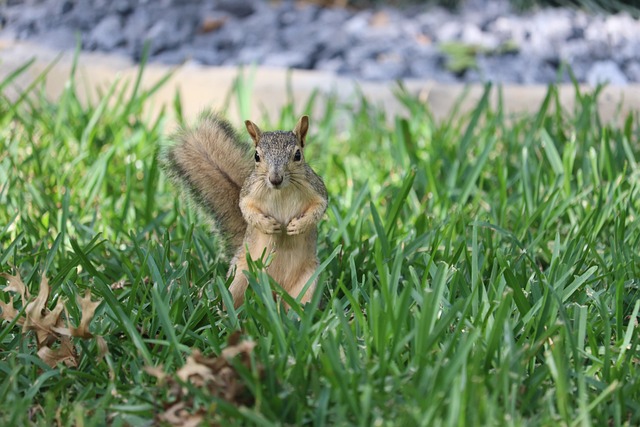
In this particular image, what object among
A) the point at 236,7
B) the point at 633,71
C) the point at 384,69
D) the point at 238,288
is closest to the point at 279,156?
the point at 238,288

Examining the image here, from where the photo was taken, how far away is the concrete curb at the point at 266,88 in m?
4.51

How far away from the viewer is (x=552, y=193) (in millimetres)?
3008

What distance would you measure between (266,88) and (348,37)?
3.49 ft

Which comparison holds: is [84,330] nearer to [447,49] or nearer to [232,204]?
[232,204]

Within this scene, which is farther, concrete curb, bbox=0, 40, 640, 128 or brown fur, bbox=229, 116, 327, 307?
concrete curb, bbox=0, 40, 640, 128

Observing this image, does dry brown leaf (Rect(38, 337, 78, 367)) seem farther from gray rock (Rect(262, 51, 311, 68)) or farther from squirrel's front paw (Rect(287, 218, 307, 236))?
gray rock (Rect(262, 51, 311, 68))

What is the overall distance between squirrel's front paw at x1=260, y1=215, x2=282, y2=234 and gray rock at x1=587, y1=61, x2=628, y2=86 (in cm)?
322

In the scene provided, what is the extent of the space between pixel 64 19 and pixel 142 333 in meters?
3.72

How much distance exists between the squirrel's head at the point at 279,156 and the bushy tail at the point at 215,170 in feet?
0.78

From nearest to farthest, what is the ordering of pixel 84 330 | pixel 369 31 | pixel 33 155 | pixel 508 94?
pixel 84 330, pixel 33 155, pixel 508 94, pixel 369 31

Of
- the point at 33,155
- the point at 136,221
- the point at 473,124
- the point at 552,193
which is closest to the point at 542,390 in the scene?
the point at 552,193

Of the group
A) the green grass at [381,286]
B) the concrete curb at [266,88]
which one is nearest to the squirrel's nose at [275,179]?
the green grass at [381,286]

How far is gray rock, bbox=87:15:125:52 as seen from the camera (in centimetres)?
530

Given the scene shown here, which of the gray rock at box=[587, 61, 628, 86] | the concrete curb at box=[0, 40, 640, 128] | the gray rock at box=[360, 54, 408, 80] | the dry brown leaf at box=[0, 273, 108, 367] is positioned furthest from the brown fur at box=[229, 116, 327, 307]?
the gray rock at box=[587, 61, 628, 86]
